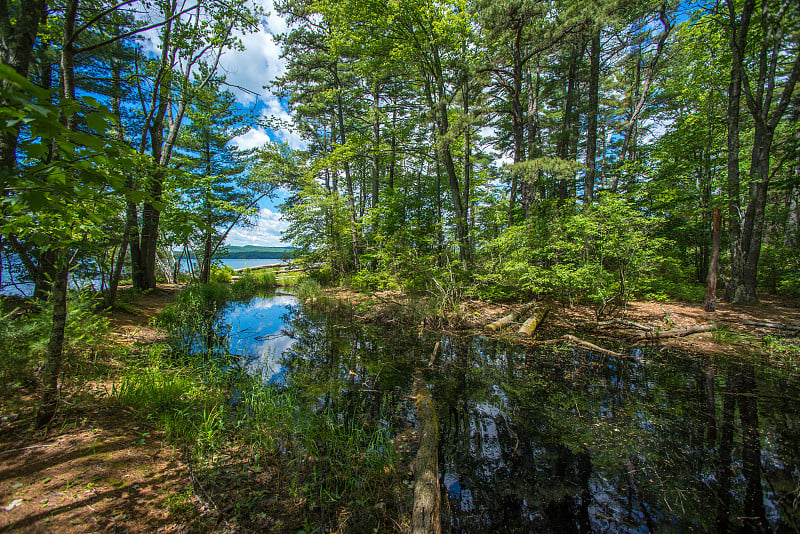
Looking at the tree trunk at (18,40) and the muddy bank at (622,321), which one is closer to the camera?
the tree trunk at (18,40)

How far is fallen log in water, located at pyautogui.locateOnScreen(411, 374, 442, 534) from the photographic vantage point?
1.85m

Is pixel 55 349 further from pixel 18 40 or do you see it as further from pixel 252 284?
pixel 252 284

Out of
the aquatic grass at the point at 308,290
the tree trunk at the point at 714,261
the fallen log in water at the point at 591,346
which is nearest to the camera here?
the fallen log in water at the point at 591,346

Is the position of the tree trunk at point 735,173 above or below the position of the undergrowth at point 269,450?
above

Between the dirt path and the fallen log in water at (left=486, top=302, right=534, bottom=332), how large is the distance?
6.48 meters

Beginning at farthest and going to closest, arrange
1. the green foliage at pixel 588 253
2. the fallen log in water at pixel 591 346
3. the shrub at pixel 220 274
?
the shrub at pixel 220 274 < the green foliage at pixel 588 253 < the fallen log in water at pixel 591 346

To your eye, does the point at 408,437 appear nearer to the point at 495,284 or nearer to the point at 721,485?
the point at 721,485

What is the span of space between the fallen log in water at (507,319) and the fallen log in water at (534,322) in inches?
11.3

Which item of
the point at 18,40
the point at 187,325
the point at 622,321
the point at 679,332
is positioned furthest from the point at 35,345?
the point at 679,332

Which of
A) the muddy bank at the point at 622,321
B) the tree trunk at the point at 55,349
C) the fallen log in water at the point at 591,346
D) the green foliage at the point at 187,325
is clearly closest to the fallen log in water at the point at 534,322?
the muddy bank at the point at 622,321

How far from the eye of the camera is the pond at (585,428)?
86.8 inches


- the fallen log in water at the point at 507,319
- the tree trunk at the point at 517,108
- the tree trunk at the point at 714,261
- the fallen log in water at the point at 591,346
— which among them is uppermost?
the tree trunk at the point at 517,108

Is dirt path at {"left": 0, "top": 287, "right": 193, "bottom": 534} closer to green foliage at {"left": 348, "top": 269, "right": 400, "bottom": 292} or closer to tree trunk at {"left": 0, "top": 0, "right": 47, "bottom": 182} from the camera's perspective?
tree trunk at {"left": 0, "top": 0, "right": 47, "bottom": 182}

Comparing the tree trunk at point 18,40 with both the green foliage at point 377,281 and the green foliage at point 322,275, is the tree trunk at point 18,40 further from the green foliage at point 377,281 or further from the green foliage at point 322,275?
the green foliage at point 322,275
